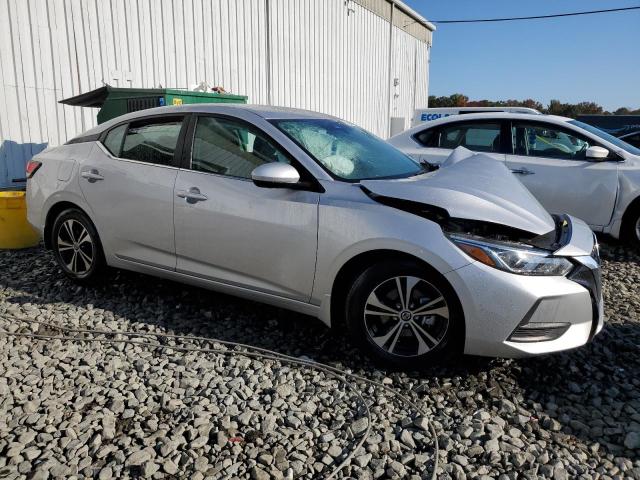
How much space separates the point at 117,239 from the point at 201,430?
2054mm

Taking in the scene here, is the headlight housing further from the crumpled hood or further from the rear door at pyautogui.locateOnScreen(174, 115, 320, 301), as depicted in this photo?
the rear door at pyautogui.locateOnScreen(174, 115, 320, 301)

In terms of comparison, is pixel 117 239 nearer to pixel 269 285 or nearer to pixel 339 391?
pixel 269 285

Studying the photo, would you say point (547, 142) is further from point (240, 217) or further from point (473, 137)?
point (240, 217)

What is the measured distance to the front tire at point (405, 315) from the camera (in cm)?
296

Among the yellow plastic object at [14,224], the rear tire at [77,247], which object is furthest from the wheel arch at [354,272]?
the yellow plastic object at [14,224]

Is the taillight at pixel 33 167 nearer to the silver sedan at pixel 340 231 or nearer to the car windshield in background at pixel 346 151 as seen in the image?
the silver sedan at pixel 340 231

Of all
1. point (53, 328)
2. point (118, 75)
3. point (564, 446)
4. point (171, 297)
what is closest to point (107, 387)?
point (53, 328)

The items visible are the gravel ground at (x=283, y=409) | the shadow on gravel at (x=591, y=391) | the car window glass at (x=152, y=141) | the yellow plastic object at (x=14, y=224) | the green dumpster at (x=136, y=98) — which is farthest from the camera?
the green dumpster at (x=136, y=98)

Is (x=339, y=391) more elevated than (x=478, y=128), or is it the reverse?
(x=478, y=128)

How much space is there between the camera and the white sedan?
580 centimetres

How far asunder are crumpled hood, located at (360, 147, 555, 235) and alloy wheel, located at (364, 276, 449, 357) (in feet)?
1.56

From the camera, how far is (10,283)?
475cm

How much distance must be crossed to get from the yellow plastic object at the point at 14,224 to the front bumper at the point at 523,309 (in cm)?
494

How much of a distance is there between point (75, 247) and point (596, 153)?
5311 mm
